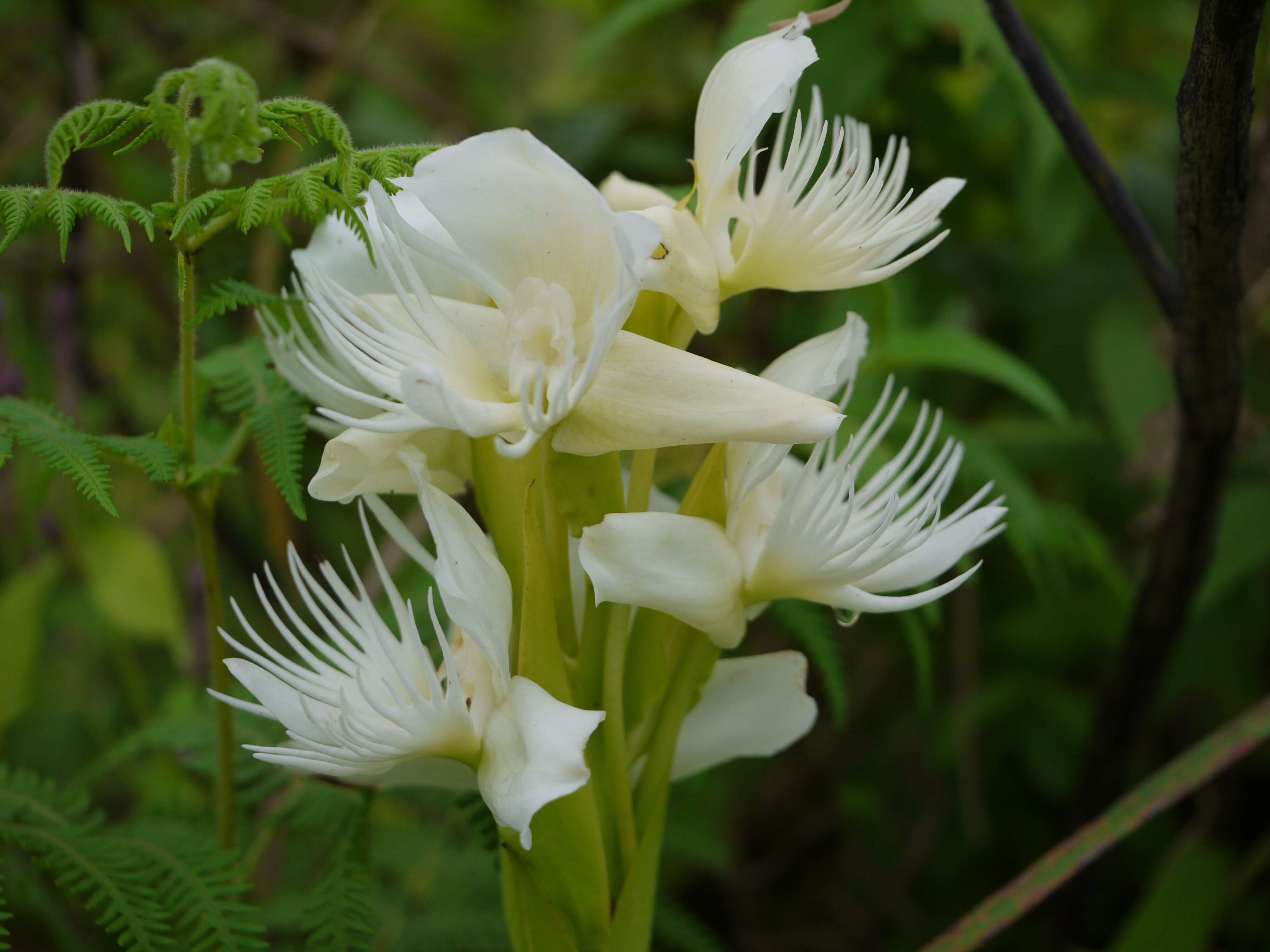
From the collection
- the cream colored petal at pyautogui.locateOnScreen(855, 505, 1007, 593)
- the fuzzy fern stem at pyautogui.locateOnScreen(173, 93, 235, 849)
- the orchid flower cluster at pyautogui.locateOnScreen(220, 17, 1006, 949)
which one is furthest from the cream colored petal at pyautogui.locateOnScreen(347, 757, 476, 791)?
the cream colored petal at pyautogui.locateOnScreen(855, 505, 1007, 593)

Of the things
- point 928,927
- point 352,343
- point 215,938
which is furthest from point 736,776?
point 352,343

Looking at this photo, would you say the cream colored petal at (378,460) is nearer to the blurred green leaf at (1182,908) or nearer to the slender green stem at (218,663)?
the slender green stem at (218,663)

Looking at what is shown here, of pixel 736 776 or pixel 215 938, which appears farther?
pixel 736 776

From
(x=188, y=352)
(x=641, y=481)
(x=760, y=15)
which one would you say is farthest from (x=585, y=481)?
(x=760, y=15)

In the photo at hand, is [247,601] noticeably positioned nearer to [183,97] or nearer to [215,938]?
[215,938]

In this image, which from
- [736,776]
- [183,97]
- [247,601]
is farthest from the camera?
[247,601]

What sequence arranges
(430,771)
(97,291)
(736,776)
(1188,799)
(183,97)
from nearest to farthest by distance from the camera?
(183,97)
(430,771)
(1188,799)
(736,776)
(97,291)

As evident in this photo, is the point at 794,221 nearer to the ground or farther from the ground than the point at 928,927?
farther from the ground

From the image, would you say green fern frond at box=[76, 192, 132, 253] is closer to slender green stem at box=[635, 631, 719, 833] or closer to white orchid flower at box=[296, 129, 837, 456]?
white orchid flower at box=[296, 129, 837, 456]
